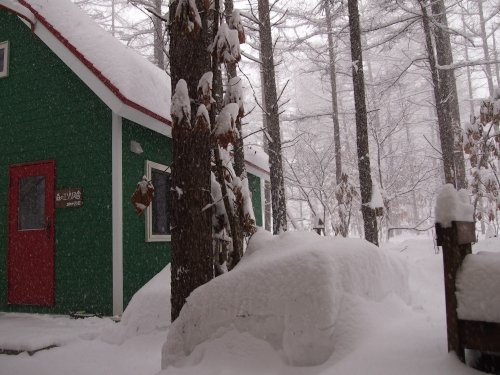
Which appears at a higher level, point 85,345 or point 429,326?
point 429,326

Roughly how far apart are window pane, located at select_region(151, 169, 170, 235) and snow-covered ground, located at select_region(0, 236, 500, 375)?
2172mm

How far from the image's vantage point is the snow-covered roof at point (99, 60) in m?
6.73

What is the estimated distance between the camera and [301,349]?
254cm

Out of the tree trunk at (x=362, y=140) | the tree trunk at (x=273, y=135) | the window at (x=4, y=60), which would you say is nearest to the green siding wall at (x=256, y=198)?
the tree trunk at (x=273, y=135)

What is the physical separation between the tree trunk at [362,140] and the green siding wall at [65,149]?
4.92 m

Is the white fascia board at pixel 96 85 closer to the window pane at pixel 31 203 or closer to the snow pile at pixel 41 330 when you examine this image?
the window pane at pixel 31 203

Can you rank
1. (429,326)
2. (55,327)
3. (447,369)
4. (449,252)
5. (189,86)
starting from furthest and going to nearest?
(55,327) → (189,86) → (429,326) → (449,252) → (447,369)

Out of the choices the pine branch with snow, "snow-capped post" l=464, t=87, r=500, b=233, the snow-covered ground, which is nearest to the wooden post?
the snow-covered ground

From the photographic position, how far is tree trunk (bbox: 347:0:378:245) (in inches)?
338

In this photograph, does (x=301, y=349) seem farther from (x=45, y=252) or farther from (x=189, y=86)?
(x=45, y=252)

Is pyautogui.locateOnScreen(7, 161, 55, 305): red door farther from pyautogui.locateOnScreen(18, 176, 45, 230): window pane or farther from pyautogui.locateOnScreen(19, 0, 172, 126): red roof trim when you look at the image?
pyautogui.locateOnScreen(19, 0, 172, 126): red roof trim

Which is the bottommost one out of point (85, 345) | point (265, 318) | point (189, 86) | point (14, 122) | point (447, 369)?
point (85, 345)

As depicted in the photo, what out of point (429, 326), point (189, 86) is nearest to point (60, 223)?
point (189, 86)

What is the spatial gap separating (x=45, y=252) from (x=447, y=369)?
6867 mm
